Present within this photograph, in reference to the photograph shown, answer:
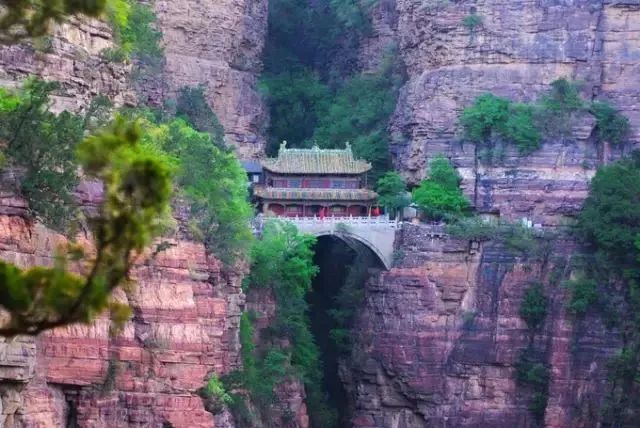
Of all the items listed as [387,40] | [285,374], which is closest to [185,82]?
[387,40]

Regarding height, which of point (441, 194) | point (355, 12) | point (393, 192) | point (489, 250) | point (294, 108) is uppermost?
point (355, 12)

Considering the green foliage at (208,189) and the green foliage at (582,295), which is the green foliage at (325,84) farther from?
the green foliage at (208,189)

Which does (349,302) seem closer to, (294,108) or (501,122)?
(501,122)

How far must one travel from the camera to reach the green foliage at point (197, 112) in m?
54.3

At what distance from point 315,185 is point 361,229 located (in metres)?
4.60

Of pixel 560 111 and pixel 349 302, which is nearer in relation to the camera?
pixel 560 111

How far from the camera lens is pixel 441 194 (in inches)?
2119

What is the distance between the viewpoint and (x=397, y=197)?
55500 millimetres

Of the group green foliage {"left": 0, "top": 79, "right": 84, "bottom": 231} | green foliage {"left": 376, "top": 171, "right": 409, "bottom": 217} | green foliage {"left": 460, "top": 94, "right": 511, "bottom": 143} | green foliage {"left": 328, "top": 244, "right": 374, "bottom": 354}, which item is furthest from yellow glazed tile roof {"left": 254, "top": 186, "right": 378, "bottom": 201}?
green foliage {"left": 0, "top": 79, "right": 84, "bottom": 231}

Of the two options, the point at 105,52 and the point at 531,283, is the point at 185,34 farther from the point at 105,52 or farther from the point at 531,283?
the point at 105,52

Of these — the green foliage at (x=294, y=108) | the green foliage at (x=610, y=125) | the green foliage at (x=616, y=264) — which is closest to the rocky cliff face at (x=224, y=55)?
the green foliage at (x=294, y=108)

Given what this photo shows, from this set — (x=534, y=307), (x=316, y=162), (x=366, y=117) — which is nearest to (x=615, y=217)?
(x=534, y=307)

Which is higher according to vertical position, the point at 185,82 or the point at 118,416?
the point at 185,82

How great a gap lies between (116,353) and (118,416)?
4.26 ft
